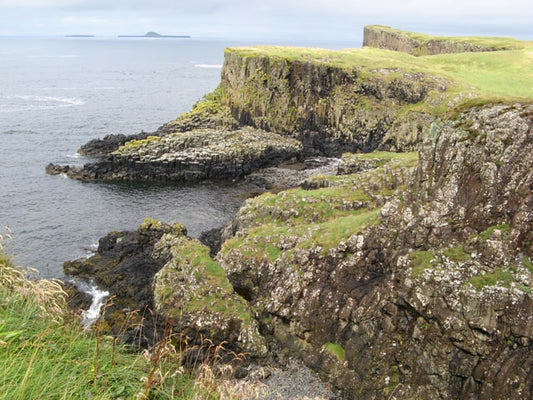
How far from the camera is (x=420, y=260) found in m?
23.2

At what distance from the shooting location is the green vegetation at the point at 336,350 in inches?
990

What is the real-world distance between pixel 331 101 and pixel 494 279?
206 ft

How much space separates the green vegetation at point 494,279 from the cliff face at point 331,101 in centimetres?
4713

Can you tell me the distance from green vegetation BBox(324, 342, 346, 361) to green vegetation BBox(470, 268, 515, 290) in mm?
8655

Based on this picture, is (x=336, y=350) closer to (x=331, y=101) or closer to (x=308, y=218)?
(x=308, y=218)

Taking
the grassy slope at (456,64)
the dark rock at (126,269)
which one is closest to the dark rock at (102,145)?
the grassy slope at (456,64)

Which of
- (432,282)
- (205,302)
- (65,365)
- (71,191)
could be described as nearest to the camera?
(65,365)

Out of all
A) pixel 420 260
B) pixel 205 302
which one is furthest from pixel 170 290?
pixel 420 260

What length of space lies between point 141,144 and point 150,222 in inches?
1245

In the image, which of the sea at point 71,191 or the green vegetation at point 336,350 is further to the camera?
the sea at point 71,191

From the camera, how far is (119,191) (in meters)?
61.0

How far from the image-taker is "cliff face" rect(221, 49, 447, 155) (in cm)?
7175

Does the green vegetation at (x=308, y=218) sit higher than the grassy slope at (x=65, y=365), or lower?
lower

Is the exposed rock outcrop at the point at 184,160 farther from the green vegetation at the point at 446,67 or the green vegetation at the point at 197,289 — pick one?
the green vegetation at the point at 197,289
